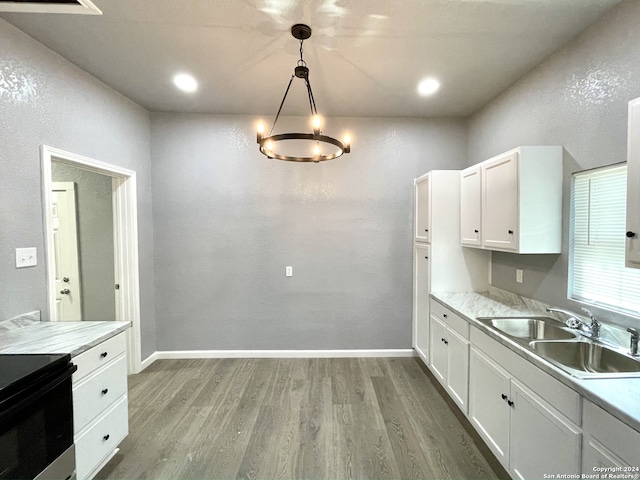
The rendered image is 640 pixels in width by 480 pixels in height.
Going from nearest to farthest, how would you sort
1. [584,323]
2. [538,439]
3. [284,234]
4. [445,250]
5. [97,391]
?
[538,439]
[97,391]
[584,323]
[445,250]
[284,234]

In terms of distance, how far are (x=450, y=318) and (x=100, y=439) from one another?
265 cm

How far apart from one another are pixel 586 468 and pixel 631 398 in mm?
372

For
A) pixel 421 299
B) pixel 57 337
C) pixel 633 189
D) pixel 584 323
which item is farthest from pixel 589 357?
pixel 57 337

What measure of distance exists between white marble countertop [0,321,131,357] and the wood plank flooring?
0.93m

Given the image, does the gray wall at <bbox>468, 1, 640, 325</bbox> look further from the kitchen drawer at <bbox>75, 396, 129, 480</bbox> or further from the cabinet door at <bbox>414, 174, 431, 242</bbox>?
the kitchen drawer at <bbox>75, 396, 129, 480</bbox>

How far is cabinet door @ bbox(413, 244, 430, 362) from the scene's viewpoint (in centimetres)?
305

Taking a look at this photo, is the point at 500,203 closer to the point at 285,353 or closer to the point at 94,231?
the point at 285,353

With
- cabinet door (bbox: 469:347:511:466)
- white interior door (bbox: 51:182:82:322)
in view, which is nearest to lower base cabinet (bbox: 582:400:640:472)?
cabinet door (bbox: 469:347:511:466)

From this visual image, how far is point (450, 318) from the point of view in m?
2.49

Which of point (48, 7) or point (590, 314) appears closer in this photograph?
point (48, 7)

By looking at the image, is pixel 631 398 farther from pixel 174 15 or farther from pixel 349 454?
pixel 174 15

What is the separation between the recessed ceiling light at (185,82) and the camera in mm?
2492

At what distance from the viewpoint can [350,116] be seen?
335 cm

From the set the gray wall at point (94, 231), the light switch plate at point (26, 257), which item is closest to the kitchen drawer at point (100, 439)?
the light switch plate at point (26, 257)
